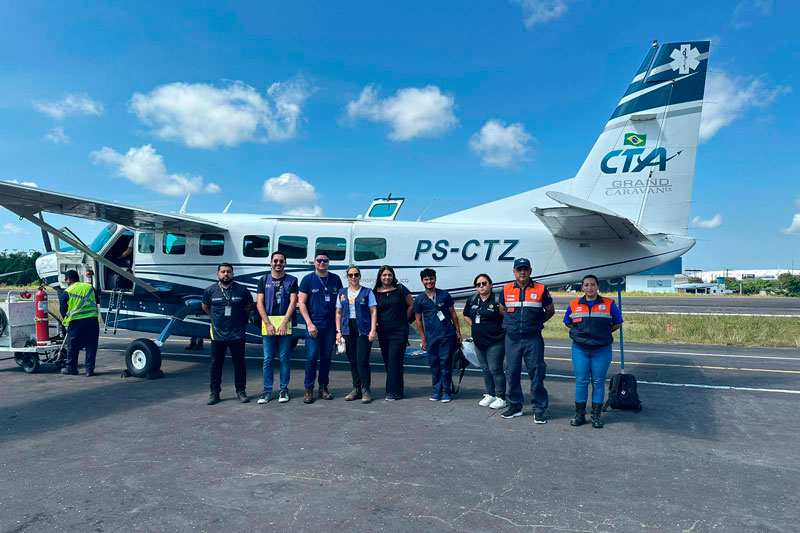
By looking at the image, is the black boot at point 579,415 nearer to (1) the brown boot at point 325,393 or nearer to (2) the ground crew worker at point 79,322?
(1) the brown boot at point 325,393

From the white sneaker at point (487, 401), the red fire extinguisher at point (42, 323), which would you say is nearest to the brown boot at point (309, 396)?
the white sneaker at point (487, 401)

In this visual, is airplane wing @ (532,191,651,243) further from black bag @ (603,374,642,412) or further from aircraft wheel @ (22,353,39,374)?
aircraft wheel @ (22,353,39,374)

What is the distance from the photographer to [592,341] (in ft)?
18.7

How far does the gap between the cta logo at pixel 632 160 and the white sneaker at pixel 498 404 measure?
5.14 meters

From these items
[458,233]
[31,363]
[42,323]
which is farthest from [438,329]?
[31,363]

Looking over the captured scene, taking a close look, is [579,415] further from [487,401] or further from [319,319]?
[319,319]

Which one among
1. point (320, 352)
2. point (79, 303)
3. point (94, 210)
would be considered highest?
point (94, 210)

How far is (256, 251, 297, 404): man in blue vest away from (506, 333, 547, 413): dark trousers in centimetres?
315

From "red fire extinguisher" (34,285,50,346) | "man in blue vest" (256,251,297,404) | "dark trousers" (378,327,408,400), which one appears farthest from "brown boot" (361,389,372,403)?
"red fire extinguisher" (34,285,50,346)

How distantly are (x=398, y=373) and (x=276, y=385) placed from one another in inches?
97.8

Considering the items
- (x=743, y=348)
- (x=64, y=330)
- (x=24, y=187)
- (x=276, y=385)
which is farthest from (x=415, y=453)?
(x=743, y=348)

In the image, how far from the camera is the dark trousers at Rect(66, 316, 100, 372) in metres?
8.86

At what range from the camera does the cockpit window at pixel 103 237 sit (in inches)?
412

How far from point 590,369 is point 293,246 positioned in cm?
615
